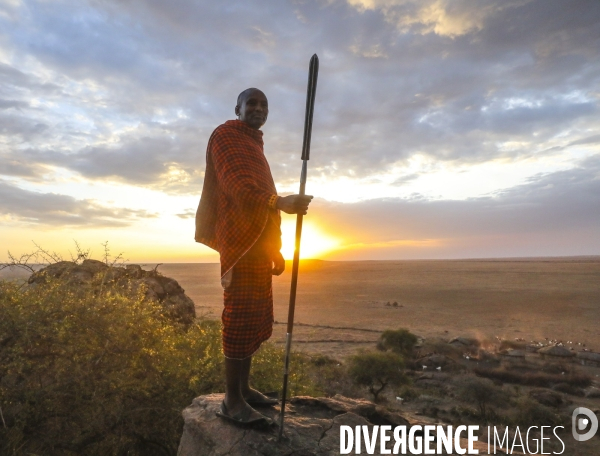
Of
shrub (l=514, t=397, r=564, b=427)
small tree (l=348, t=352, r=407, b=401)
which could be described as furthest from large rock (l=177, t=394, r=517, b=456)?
small tree (l=348, t=352, r=407, b=401)

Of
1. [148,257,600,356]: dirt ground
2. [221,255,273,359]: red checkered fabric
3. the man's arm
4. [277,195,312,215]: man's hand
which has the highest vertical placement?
the man's arm

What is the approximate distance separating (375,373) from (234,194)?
13.6 m

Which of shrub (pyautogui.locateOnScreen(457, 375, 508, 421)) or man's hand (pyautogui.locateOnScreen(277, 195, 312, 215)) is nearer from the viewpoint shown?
man's hand (pyautogui.locateOnScreen(277, 195, 312, 215))

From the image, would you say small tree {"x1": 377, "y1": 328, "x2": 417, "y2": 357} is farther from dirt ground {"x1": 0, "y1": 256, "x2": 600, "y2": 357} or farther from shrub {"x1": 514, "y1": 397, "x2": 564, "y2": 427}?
shrub {"x1": 514, "y1": 397, "x2": 564, "y2": 427}

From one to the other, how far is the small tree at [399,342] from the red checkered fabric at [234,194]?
19.3 meters

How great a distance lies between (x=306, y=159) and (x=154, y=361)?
3446 millimetres

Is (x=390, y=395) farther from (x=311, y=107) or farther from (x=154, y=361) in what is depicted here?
(x=311, y=107)

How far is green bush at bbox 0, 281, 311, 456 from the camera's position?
13.1 ft

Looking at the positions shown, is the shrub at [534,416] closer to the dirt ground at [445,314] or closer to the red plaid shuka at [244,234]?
the dirt ground at [445,314]

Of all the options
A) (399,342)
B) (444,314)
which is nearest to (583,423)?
(399,342)

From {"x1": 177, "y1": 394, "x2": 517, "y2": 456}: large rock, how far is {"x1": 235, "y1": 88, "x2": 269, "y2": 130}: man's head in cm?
253

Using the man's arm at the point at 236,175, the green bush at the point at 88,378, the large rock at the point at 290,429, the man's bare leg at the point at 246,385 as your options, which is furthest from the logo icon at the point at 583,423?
the man's arm at the point at 236,175

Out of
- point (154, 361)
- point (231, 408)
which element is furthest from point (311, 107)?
point (154, 361)

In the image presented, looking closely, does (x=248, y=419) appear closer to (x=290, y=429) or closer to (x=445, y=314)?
→ (x=290, y=429)
